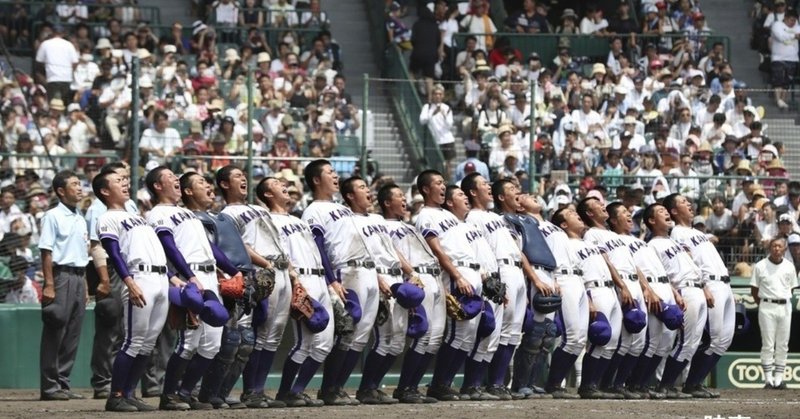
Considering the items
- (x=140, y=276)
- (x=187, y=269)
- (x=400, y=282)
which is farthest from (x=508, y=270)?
(x=140, y=276)

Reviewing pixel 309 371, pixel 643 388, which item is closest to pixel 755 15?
pixel 643 388

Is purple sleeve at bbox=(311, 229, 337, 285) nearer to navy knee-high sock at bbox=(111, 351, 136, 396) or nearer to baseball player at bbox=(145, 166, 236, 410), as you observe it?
baseball player at bbox=(145, 166, 236, 410)

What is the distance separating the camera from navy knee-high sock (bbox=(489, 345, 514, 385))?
14.1m

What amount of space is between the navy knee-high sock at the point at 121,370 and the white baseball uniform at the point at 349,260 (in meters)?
1.86

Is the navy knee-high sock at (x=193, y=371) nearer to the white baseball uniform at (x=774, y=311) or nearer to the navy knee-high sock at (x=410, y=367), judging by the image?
the navy knee-high sock at (x=410, y=367)

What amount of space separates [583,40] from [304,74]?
567cm

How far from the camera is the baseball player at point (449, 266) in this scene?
1357cm

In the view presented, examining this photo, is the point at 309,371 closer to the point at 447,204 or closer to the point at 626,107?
the point at 447,204

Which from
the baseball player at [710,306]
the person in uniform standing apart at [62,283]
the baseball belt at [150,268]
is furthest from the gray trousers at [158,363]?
the baseball player at [710,306]

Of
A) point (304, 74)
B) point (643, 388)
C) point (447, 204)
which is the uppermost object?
point (304, 74)

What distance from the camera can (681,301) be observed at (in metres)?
14.8

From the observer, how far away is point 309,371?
505 inches

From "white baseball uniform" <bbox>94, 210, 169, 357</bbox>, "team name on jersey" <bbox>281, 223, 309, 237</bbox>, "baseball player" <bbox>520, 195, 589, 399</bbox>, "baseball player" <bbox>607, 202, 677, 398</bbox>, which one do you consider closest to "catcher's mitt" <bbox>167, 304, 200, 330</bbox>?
"white baseball uniform" <bbox>94, 210, 169, 357</bbox>

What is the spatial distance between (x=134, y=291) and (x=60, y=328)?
283 centimetres
